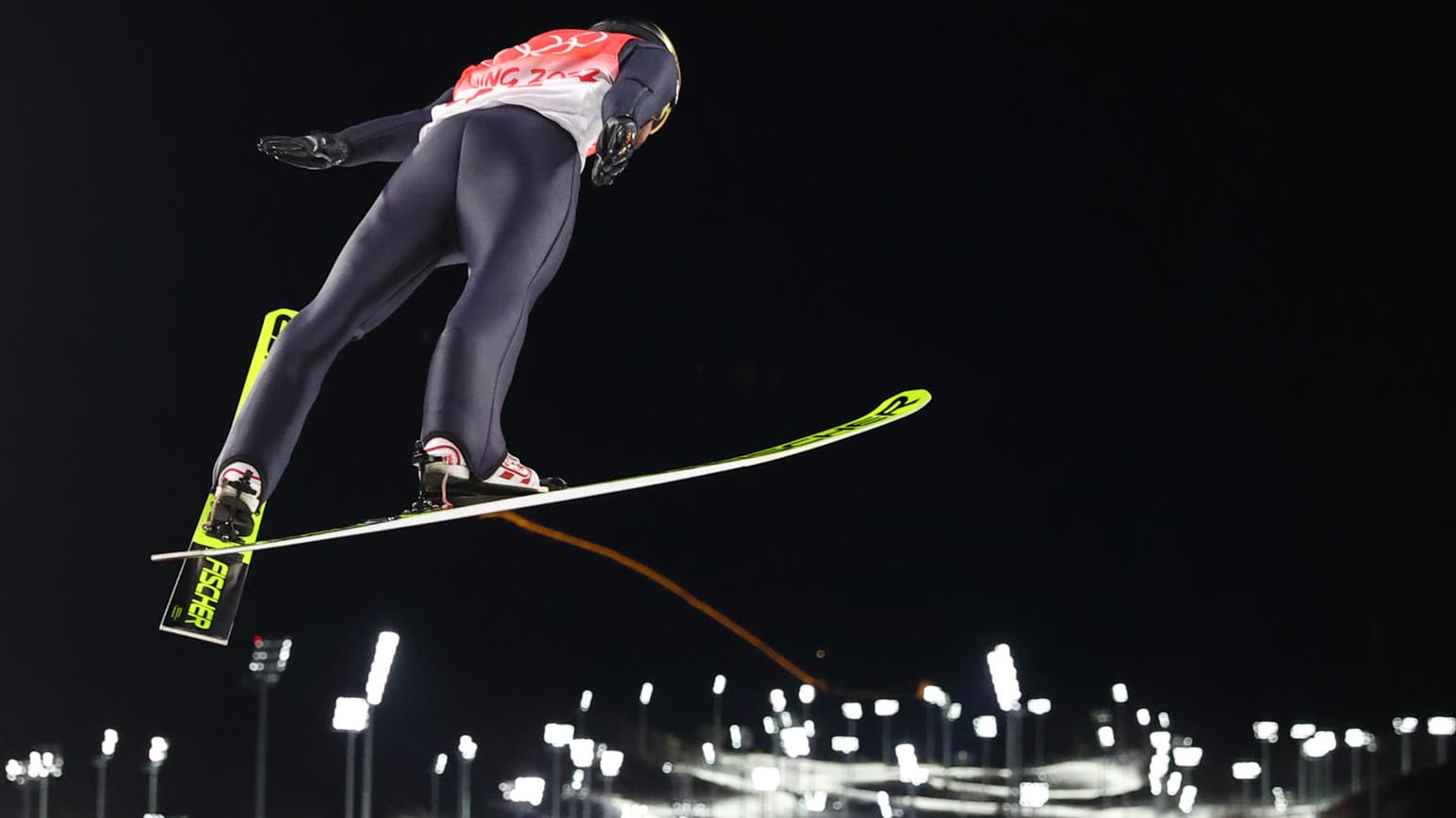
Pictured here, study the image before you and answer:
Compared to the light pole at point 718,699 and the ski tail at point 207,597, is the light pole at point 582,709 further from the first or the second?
the ski tail at point 207,597

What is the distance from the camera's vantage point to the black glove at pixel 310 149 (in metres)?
7.70

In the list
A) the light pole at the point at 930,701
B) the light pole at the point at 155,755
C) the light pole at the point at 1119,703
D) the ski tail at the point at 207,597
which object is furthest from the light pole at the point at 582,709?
the ski tail at the point at 207,597

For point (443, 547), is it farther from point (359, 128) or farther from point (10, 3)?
point (359, 128)

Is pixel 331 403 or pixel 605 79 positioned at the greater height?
pixel 605 79

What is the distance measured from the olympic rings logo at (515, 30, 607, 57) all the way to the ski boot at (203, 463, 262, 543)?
2437mm

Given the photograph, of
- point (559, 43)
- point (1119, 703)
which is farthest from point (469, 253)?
point (1119, 703)

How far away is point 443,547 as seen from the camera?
29.9 metres

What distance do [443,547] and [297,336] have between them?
23.6 m

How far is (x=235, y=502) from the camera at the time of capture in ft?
22.4

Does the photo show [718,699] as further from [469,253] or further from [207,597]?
[469,253]

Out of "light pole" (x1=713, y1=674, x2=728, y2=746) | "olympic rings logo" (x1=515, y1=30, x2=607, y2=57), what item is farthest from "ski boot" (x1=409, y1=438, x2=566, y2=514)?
"light pole" (x1=713, y1=674, x2=728, y2=746)

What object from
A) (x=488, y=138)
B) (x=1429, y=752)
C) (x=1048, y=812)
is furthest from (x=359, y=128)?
(x=1429, y=752)

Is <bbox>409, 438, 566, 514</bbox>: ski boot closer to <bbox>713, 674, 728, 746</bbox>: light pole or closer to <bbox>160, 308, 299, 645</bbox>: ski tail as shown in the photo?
<bbox>160, 308, 299, 645</bbox>: ski tail

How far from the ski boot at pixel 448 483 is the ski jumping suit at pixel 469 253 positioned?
5 cm
